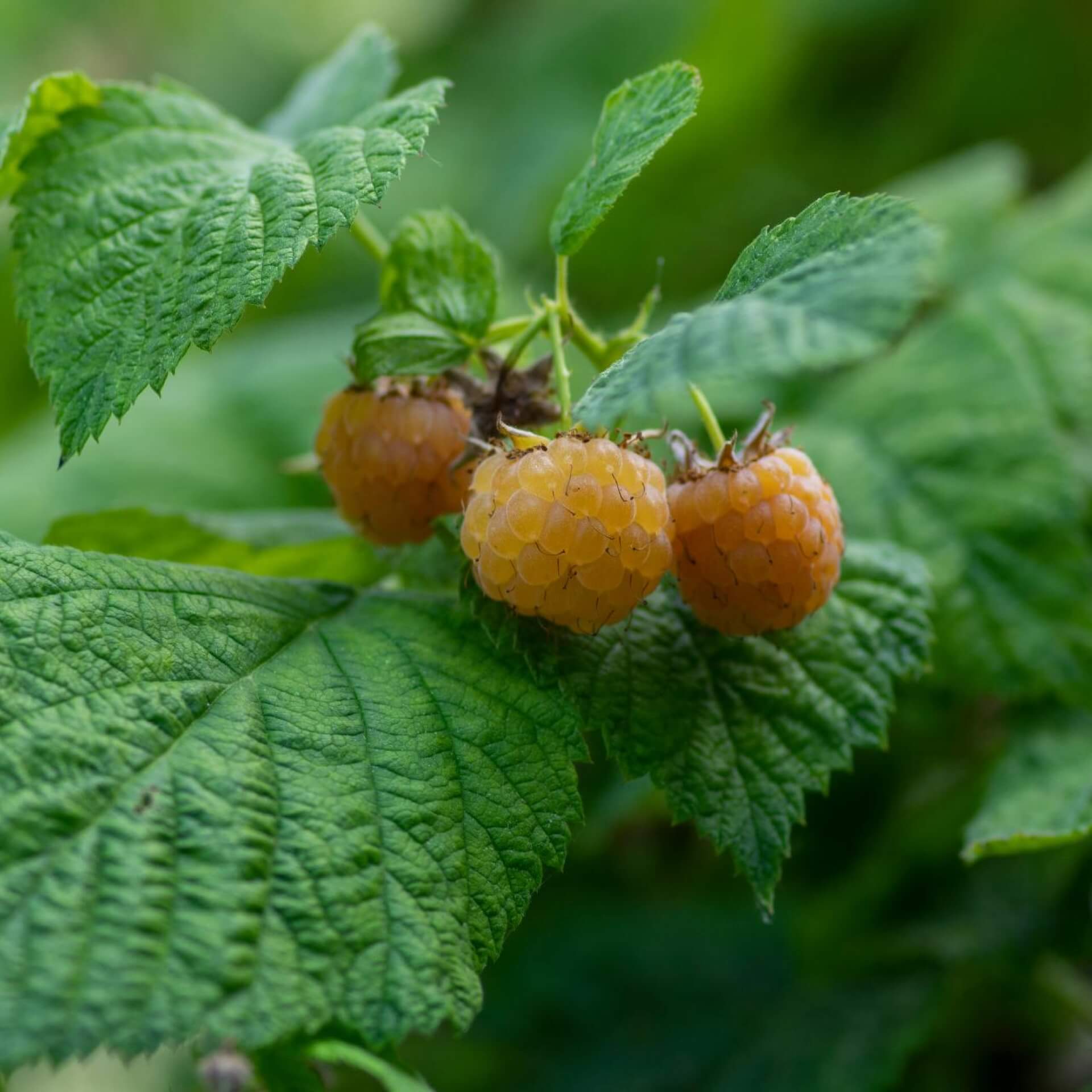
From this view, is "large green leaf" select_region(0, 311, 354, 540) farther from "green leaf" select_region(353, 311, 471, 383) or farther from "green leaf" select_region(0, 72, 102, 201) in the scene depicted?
"green leaf" select_region(353, 311, 471, 383)

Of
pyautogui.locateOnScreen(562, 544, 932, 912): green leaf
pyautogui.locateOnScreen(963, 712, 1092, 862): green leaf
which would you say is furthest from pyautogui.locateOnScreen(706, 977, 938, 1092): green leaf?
pyautogui.locateOnScreen(562, 544, 932, 912): green leaf

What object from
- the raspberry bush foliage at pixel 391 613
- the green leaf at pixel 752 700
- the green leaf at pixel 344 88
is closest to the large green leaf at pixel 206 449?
the green leaf at pixel 344 88

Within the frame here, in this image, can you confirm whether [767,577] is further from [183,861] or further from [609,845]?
[609,845]

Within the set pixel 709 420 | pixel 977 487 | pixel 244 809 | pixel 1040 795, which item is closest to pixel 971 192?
pixel 977 487

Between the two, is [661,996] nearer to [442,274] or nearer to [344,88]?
[442,274]

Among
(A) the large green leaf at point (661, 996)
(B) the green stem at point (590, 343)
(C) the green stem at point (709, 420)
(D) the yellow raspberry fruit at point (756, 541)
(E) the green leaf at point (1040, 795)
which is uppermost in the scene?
(B) the green stem at point (590, 343)

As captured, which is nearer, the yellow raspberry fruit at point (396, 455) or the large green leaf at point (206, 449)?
the yellow raspberry fruit at point (396, 455)

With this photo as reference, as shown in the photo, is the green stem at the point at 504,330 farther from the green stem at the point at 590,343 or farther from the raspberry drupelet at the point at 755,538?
the raspberry drupelet at the point at 755,538
